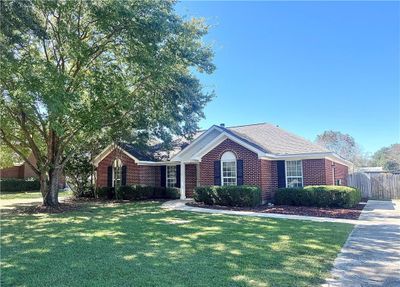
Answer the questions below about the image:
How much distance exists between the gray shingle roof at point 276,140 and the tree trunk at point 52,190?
10.4 metres

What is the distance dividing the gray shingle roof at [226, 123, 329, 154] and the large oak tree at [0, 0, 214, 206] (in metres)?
4.31

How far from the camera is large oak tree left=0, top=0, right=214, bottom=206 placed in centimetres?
1186

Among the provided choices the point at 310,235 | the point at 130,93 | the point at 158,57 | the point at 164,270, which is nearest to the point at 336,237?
the point at 310,235

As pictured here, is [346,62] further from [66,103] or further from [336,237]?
[66,103]

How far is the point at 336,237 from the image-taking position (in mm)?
8703

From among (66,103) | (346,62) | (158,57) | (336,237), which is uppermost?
(346,62)

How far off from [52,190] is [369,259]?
48.5 ft

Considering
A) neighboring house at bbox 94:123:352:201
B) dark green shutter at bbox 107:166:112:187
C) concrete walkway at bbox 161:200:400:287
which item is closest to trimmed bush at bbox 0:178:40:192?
dark green shutter at bbox 107:166:112:187

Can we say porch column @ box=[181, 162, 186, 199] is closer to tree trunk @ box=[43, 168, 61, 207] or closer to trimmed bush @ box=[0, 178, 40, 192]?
tree trunk @ box=[43, 168, 61, 207]

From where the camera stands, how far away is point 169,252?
7.00 meters

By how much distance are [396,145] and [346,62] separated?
49941 millimetres

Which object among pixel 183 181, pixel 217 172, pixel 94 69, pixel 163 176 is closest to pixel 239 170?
pixel 217 172

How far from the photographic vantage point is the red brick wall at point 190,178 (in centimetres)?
2172

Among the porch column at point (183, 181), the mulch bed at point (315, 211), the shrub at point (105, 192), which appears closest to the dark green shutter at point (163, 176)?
the porch column at point (183, 181)
